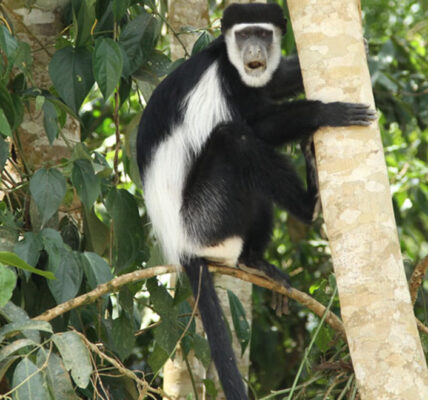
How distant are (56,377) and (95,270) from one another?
0.52 meters

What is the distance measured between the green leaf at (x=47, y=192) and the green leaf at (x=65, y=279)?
13 cm

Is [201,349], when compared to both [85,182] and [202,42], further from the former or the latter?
[202,42]

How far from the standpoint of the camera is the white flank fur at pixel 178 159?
8.80 ft

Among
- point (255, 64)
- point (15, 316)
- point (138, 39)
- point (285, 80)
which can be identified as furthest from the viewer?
point (285, 80)

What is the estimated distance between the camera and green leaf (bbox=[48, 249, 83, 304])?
211cm

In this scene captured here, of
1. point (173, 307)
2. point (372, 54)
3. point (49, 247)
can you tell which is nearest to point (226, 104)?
point (173, 307)

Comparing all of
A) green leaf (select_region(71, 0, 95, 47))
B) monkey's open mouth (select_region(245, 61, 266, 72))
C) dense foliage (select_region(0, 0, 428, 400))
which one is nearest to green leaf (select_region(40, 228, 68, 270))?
dense foliage (select_region(0, 0, 428, 400))

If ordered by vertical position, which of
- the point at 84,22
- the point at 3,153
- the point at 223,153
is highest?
the point at 84,22

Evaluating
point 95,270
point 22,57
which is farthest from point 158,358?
point 22,57

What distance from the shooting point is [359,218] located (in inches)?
64.0

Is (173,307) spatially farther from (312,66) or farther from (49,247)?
(312,66)

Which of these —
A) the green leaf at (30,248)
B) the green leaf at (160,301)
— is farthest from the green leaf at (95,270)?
the green leaf at (160,301)

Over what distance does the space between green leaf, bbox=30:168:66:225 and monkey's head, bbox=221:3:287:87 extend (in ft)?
2.93

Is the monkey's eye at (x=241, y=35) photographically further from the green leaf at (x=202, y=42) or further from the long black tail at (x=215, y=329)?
the long black tail at (x=215, y=329)
